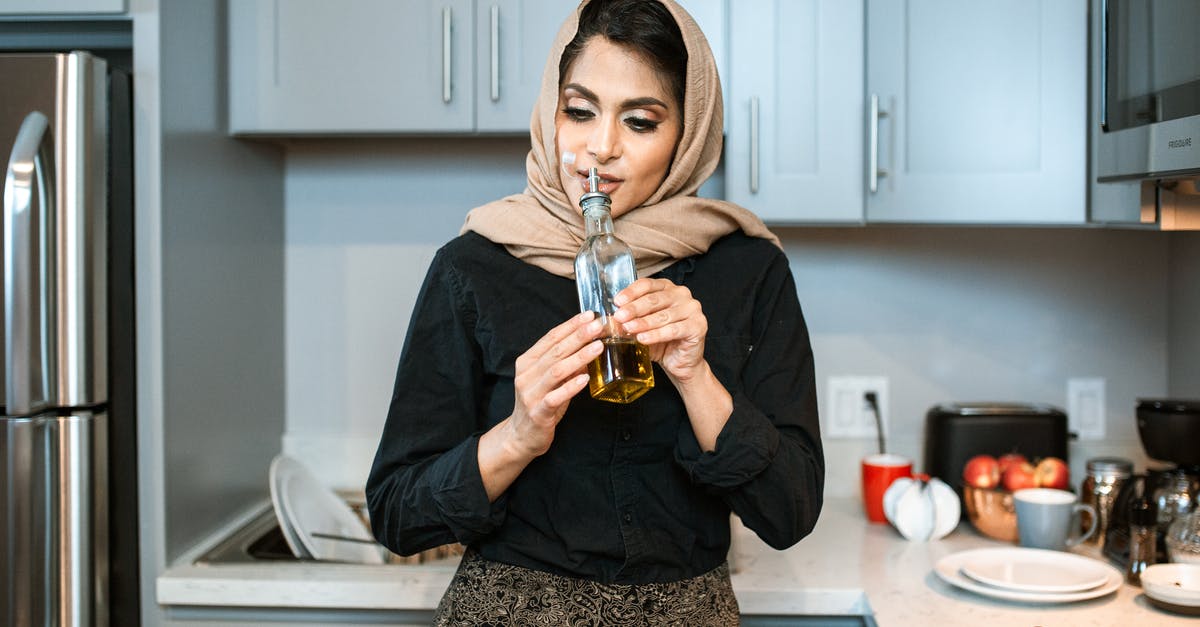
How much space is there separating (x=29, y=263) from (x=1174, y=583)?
1693 mm

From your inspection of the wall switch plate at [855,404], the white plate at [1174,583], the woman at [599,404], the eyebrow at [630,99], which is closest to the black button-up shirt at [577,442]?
the woman at [599,404]

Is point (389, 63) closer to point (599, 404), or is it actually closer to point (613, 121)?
point (613, 121)

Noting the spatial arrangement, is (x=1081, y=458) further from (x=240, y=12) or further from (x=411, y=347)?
(x=240, y=12)

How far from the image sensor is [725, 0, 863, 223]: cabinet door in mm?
1834

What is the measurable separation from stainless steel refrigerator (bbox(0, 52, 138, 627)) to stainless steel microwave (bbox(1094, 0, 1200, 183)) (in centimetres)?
147

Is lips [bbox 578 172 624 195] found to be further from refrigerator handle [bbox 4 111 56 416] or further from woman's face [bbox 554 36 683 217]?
refrigerator handle [bbox 4 111 56 416]

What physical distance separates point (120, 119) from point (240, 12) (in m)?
0.37

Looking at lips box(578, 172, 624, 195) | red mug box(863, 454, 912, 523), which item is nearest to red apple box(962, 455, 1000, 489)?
red mug box(863, 454, 912, 523)

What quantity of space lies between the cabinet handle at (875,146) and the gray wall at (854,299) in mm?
364

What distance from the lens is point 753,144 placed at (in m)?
1.84

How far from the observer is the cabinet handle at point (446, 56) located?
6.16 feet

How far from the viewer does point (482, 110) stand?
1.91 meters

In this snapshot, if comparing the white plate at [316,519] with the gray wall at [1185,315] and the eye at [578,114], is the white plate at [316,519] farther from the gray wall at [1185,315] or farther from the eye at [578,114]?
the gray wall at [1185,315]

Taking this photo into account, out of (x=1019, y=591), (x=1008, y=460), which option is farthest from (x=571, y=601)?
(x=1008, y=460)
